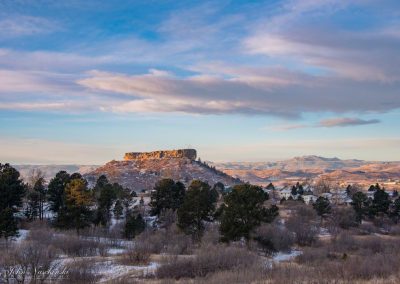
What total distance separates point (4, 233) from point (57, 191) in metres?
19.9

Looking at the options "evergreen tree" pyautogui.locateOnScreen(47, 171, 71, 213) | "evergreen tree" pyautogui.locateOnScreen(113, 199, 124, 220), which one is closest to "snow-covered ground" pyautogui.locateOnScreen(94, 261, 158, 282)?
"evergreen tree" pyautogui.locateOnScreen(47, 171, 71, 213)

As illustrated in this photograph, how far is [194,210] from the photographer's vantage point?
5009cm

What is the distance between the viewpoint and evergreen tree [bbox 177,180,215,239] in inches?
1969

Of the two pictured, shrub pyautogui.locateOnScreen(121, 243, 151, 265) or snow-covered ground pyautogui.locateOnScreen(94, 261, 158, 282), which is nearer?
snow-covered ground pyautogui.locateOnScreen(94, 261, 158, 282)

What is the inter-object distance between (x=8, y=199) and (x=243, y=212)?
23383 millimetres

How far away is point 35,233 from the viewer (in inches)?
1607

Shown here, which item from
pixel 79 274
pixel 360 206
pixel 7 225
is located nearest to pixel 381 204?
pixel 360 206

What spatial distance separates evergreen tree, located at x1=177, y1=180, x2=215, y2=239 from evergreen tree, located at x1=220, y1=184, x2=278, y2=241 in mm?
5740

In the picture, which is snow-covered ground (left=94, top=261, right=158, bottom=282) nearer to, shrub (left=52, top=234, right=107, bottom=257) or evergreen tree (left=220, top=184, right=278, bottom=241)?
shrub (left=52, top=234, right=107, bottom=257)

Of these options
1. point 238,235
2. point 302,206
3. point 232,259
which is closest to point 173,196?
point 238,235

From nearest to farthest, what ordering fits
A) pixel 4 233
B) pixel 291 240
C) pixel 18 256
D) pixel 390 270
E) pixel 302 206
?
pixel 18 256 < pixel 390 270 < pixel 4 233 < pixel 291 240 < pixel 302 206

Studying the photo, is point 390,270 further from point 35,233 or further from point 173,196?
point 173,196

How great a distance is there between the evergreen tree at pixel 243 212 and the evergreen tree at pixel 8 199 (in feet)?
62.2

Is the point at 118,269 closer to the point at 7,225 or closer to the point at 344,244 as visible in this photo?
the point at 7,225
